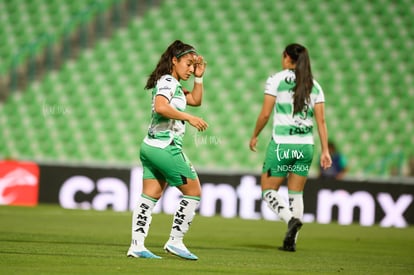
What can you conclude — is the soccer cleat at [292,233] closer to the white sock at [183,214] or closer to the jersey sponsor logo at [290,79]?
the jersey sponsor logo at [290,79]

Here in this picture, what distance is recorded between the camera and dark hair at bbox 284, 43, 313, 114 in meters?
9.16

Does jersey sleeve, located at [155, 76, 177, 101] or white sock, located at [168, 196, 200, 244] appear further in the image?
white sock, located at [168, 196, 200, 244]

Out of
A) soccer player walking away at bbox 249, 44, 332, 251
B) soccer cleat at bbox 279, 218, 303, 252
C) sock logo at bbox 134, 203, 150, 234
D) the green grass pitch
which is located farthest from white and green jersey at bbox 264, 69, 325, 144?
sock logo at bbox 134, 203, 150, 234

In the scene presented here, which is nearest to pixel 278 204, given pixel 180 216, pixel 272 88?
pixel 272 88

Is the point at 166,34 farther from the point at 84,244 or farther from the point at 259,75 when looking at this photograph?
the point at 84,244

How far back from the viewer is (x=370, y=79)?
20.2m

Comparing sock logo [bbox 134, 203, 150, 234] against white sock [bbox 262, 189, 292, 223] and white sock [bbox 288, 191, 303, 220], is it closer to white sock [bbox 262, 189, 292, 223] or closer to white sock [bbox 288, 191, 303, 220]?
white sock [bbox 262, 189, 292, 223]

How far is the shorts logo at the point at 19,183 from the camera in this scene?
1617 centimetres

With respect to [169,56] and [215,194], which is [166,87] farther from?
[215,194]

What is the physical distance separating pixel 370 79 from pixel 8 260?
46.9 ft

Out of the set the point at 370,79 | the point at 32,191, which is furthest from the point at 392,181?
the point at 32,191

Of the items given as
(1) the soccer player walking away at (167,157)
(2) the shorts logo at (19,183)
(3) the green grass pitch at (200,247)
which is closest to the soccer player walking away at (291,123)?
(3) the green grass pitch at (200,247)

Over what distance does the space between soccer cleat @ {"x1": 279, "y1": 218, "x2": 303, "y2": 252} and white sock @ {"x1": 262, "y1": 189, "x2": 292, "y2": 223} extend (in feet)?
0.29

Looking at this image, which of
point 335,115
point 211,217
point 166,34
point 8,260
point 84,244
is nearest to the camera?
point 8,260
